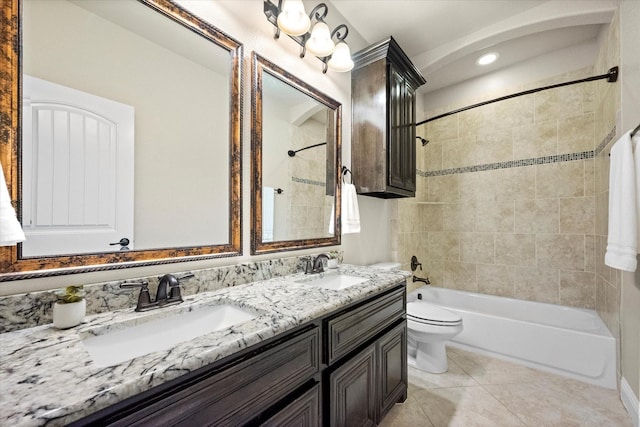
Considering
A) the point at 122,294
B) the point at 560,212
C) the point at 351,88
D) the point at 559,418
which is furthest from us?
the point at 560,212

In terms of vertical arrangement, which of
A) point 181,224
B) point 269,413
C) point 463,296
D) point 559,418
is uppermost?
point 181,224

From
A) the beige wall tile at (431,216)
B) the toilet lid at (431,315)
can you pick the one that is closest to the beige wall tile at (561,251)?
the beige wall tile at (431,216)

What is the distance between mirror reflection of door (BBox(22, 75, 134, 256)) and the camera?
2.71ft

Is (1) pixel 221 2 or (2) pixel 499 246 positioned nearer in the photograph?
(1) pixel 221 2

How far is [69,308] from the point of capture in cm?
78

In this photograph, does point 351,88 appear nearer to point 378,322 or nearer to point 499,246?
point 378,322

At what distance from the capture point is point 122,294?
3.11ft

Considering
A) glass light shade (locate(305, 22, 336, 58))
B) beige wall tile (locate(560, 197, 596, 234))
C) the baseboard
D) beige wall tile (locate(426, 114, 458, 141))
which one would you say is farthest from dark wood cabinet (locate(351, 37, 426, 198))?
the baseboard

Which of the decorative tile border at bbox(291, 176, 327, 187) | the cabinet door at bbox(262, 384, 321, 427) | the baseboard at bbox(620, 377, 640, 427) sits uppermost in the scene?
the decorative tile border at bbox(291, 176, 327, 187)

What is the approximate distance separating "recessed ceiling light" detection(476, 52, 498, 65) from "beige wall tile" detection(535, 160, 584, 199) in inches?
46.5

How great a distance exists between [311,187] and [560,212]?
8.05 feet

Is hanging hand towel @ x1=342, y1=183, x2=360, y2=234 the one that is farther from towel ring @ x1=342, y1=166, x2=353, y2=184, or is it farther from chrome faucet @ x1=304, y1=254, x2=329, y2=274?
chrome faucet @ x1=304, y1=254, x2=329, y2=274

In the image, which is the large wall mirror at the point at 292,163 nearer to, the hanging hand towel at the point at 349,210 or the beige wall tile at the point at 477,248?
the hanging hand towel at the point at 349,210

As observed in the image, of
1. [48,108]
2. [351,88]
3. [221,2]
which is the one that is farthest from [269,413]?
[351,88]
